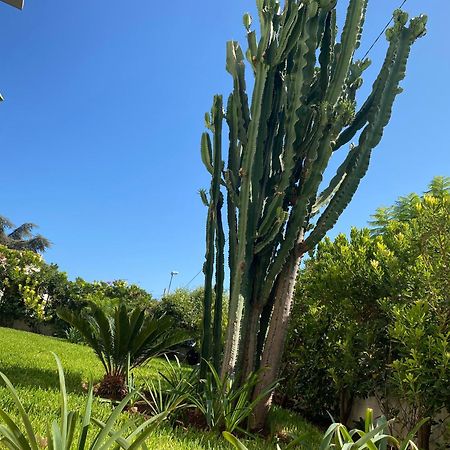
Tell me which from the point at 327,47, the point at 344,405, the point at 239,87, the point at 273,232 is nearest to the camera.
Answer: the point at 273,232

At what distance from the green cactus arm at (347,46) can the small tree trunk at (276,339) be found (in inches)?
71.0

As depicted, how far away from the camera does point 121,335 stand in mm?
5383

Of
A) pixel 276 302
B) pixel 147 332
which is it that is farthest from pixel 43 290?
pixel 276 302

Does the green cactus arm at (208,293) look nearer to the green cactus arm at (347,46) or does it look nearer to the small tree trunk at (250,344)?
the small tree trunk at (250,344)

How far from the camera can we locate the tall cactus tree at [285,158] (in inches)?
182

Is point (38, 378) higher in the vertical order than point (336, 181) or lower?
lower

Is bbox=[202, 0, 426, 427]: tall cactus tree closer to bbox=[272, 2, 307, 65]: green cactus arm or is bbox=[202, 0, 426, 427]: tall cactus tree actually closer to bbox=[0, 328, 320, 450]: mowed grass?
bbox=[272, 2, 307, 65]: green cactus arm

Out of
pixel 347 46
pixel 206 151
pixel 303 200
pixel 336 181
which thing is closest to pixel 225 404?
pixel 303 200

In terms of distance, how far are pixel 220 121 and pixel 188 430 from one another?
3262 mm

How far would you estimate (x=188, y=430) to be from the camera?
399 centimetres

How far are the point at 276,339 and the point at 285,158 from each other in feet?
6.04

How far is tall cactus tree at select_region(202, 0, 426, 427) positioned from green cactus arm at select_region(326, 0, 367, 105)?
0.4 inches

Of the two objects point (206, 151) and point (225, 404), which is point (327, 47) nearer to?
point (206, 151)

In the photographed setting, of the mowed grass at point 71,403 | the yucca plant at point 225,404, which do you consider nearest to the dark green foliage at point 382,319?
the mowed grass at point 71,403
